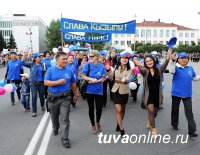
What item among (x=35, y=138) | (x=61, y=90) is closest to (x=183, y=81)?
(x=61, y=90)

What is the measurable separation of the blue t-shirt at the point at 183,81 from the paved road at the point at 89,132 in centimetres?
83

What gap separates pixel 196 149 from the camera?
4.93 metres

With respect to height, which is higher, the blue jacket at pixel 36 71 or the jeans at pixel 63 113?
the blue jacket at pixel 36 71

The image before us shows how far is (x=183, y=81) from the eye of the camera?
19.1 ft

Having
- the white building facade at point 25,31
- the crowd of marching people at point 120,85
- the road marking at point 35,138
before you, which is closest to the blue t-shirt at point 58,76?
the crowd of marching people at point 120,85

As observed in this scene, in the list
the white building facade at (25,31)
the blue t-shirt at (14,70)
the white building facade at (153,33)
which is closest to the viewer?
the blue t-shirt at (14,70)

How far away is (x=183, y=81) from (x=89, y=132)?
2.22 metres

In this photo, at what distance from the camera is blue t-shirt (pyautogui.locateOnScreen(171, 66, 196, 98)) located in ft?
19.1

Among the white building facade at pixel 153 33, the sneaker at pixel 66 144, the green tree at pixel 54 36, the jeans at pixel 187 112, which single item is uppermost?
the white building facade at pixel 153 33

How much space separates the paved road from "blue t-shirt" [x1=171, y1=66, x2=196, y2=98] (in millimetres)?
833

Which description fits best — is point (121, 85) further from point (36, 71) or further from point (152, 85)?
point (36, 71)

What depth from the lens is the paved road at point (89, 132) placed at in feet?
16.1

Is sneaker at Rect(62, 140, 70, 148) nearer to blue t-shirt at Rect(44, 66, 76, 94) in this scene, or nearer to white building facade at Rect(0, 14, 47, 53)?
blue t-shirt at Rect(44, 66, 76, 94)

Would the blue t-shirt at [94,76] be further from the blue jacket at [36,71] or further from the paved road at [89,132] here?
the blue jacket at [36,71]
